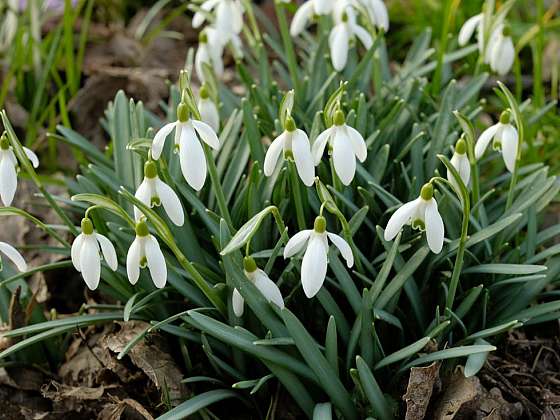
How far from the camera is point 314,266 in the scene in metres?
1.85

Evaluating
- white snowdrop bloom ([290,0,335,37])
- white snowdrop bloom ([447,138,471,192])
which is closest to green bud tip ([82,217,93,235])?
white snowdrop bloom ([447,138,471,192])

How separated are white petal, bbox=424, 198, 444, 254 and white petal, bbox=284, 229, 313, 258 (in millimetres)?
271

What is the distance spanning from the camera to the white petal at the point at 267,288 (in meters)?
2.04

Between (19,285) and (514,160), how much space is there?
4.98 feet

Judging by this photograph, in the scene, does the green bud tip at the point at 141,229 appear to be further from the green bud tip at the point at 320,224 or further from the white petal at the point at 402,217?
the white petal at the point at 402,217

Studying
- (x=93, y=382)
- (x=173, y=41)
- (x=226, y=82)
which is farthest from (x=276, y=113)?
(x=173, y=41)

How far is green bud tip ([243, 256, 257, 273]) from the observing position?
6.59 ft

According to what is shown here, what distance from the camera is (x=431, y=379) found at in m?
2.08

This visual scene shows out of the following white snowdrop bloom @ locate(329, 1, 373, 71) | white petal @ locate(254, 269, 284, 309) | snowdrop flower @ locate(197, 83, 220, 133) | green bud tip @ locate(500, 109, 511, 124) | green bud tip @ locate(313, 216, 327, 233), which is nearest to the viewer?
green bud tip @ locate(313, 216, 327, 233)

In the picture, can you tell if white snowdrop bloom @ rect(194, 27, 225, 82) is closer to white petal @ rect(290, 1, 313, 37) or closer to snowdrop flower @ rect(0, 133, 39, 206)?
white petal @ rect(290, 1, 313, 37)

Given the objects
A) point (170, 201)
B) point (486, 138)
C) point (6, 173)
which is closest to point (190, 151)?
point (170, 201)

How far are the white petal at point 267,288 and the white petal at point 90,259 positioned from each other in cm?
39

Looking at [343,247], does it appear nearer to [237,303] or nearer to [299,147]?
[299,147]

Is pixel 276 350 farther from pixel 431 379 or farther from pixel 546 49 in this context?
pixel 546 49
